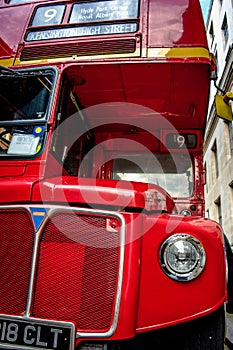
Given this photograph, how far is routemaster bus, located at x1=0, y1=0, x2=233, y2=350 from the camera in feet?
6.01

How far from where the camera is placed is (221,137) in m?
15.1

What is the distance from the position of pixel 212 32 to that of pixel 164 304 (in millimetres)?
20728

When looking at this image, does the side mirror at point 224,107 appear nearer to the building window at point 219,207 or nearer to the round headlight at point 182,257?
the round headlight at point 182,257

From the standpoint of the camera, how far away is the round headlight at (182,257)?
1.84 meters

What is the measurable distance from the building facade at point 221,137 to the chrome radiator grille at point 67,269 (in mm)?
11939

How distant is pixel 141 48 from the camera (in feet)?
10.2

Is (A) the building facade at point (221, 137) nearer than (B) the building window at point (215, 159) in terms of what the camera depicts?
Yes

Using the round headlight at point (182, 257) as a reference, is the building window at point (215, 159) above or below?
above

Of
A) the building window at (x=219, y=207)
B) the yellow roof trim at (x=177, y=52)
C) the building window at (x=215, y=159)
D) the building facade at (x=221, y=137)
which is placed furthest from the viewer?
the building window at (x=215, y=159)

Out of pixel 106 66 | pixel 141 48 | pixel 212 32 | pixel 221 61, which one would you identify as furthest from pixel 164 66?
pixel 212 32

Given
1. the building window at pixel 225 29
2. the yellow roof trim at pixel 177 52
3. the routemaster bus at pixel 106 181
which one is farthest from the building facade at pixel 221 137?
the yellow roof trim at pixel 177 52

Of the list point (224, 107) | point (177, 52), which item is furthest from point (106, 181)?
point (224, 107)

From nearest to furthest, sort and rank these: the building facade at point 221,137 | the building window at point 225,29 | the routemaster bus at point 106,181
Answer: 1. the routemaster bus at point 106,181
2. the building facade at point 221,137
3. the building window at point 225,29

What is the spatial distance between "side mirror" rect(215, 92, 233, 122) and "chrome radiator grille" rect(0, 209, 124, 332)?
217 centimetres
